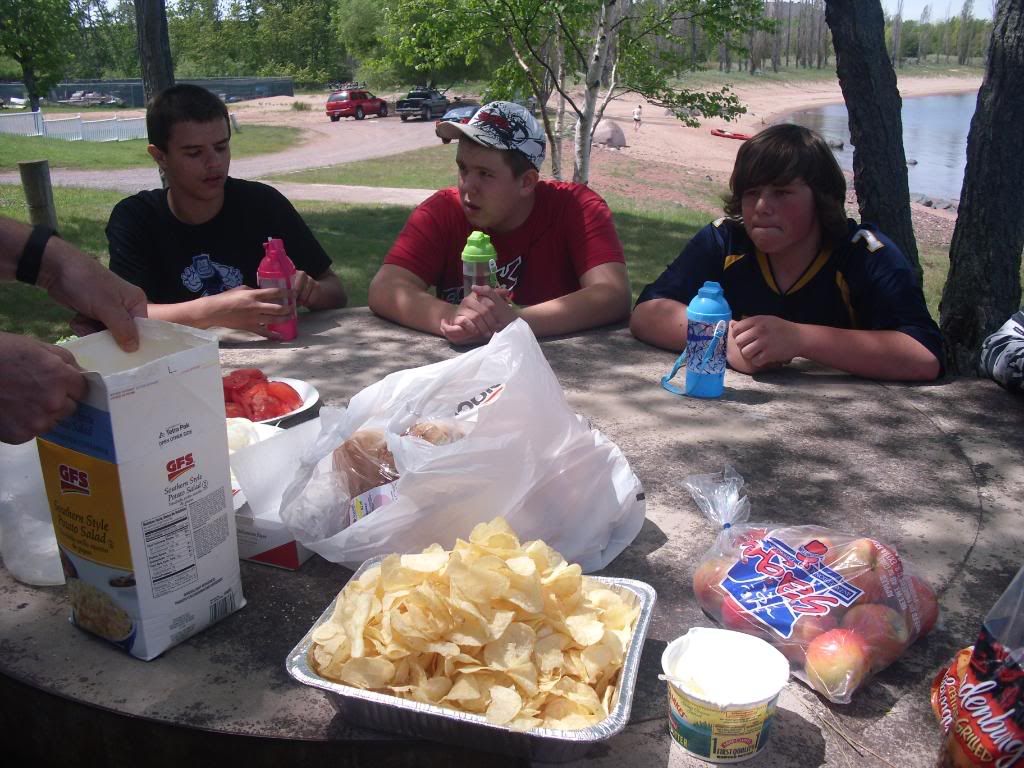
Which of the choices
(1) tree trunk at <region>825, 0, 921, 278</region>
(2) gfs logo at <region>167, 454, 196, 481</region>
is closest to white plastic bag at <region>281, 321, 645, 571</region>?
(2) gfs logo at <region>167, 454, 196, 481</region>

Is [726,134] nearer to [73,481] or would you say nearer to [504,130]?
[504,130]

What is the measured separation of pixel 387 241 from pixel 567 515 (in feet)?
28.4

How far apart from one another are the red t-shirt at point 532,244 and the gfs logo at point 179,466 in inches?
77.8

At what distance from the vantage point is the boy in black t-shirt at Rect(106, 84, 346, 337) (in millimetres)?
3174

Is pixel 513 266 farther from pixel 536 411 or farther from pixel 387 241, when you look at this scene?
pixel 387 241

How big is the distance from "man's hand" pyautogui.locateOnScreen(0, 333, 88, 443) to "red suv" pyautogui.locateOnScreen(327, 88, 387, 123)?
120ft

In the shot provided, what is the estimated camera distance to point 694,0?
9.68 metres

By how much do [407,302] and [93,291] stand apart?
1.56 m

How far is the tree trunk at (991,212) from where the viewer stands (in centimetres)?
385

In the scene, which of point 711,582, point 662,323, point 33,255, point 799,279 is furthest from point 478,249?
point 711,582

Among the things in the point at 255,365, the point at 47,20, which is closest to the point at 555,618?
the point at 255,365

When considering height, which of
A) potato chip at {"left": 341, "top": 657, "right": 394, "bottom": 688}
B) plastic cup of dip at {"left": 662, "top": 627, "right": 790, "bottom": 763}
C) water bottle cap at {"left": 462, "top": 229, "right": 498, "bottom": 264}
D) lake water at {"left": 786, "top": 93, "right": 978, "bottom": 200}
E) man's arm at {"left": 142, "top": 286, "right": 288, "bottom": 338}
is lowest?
lake water at {"left": 786, "top": 93, "right": 978, "bottom": 200}

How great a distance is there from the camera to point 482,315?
9.08 feet

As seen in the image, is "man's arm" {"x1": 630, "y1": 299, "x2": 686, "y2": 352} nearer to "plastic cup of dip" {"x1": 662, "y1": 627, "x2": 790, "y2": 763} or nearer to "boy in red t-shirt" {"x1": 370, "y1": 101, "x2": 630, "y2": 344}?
"boy in red t-shirt" {"x1": 370, "y1": 101, "x2": 630, "y2": 344}
